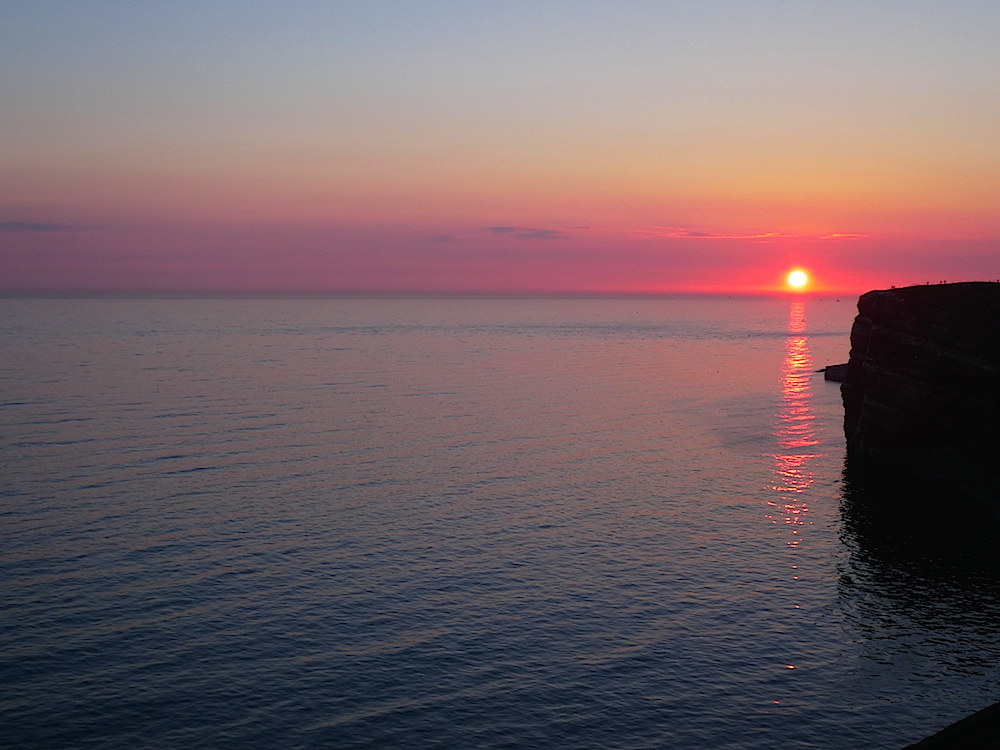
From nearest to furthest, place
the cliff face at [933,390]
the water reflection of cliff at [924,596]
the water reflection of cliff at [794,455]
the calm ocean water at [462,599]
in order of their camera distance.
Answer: the calm ocean water at [462,599], the water reflection of cliff at [924,596], the water reflection of cliff at [794,455], the cliff face at [933,390]

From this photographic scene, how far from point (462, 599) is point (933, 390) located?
5589cm

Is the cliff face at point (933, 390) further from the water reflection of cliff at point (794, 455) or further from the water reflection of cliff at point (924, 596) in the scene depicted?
the water reflection of cliff at point (924, 596)

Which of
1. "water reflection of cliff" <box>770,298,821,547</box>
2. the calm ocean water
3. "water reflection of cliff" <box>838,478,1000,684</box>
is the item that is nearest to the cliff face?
"water reflection of cliff" <box>770,298,821,547</box>

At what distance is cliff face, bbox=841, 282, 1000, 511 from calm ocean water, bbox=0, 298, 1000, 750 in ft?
22.7

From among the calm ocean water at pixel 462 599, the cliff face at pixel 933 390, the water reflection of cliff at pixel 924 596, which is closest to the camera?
the calm ocean water at pixel 462 599

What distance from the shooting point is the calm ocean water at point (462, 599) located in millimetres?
37125

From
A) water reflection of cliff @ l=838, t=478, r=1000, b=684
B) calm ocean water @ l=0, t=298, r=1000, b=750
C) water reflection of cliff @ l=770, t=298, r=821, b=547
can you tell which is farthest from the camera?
water reflection of cliff @ l=770, t=298, r=821, b=547

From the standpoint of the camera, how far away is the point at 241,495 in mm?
72938

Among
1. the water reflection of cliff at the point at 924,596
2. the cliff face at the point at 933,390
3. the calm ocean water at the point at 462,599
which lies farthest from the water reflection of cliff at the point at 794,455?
the cliff face at the point at 933,390

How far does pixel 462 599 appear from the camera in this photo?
5050 centimetres

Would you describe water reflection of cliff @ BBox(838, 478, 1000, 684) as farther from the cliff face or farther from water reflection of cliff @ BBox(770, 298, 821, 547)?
the cliff face

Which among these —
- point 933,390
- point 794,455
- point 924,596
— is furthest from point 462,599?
point 794,455

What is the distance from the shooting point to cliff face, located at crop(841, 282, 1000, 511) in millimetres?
77938

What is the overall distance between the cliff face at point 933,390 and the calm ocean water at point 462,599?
22.7ft
